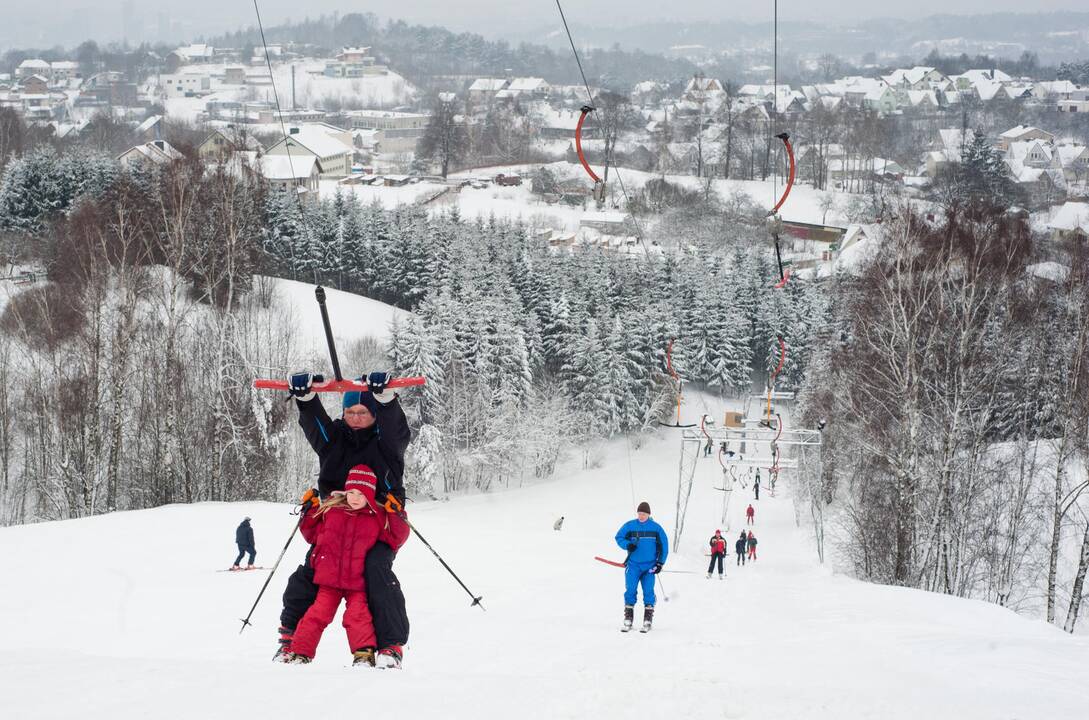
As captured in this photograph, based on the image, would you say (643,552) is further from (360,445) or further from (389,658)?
(389,658)

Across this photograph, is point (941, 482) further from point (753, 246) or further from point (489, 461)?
point (753, 246)

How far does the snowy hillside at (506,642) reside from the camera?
5.91m

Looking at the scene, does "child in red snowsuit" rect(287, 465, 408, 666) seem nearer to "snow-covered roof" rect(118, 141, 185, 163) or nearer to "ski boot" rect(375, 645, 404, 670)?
"ski boot" rect(375, 645, 404, 670)

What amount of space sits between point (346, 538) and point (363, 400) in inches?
41.7

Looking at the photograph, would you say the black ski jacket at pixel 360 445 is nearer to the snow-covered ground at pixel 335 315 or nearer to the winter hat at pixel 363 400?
the winter hat at pixel 363 400

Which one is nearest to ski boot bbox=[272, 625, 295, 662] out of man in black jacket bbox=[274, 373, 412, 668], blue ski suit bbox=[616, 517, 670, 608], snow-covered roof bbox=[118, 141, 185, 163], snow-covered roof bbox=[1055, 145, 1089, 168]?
man in black jacket bbox=[274, 373, 412, 668]

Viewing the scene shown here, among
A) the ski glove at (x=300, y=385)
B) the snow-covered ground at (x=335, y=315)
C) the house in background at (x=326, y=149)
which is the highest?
the house in background at (x=326, y=149)

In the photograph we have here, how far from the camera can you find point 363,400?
295 inches

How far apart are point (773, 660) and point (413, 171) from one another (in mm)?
117191

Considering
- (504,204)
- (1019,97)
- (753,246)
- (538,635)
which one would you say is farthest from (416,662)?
(1019,97)

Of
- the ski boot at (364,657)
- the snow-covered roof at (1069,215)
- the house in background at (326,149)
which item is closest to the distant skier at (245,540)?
the ski boot at (364,657)

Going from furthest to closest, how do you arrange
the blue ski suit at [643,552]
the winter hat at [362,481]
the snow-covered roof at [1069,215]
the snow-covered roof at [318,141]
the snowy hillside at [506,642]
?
the snow-covered roof at [318,141], the snow-covered roof at [1069,215], the blue ski suit at [643,552], the winter hat at [362,481], the snowy hillside at [506,642]

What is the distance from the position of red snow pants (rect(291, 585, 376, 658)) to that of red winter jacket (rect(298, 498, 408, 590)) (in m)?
0.08

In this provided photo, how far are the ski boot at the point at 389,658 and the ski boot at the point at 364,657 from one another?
4 cm
